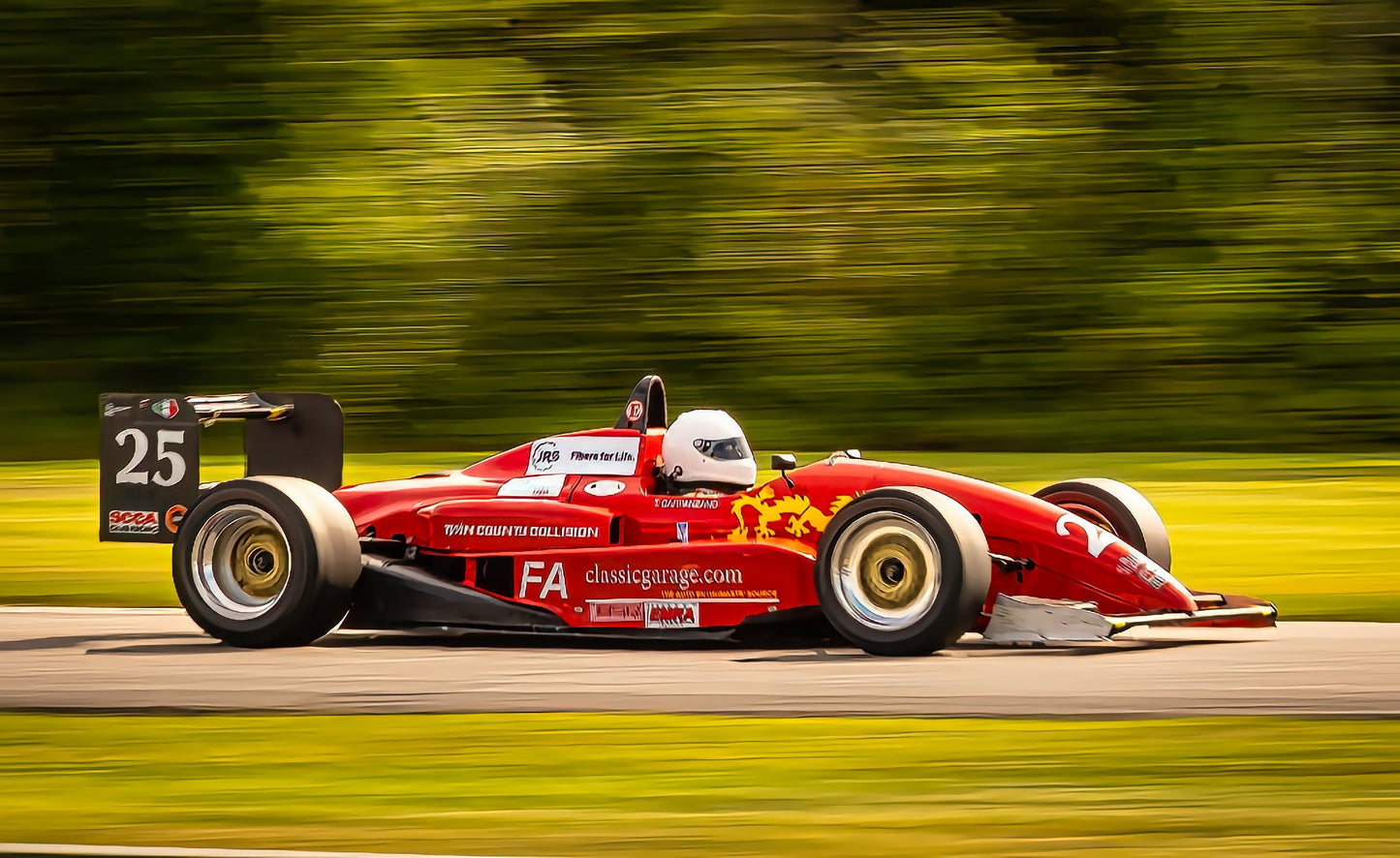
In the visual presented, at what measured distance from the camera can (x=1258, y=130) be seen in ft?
151

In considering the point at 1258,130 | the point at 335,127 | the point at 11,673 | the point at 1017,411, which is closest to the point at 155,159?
the point at 335,127

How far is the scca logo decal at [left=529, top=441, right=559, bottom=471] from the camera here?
31.4 feet

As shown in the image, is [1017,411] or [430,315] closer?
[1017,411]

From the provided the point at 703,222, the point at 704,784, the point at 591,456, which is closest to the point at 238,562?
the point at 591,456

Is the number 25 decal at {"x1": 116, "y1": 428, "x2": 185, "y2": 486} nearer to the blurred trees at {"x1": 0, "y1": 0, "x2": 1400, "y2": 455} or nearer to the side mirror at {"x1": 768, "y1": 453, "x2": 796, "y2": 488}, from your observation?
the side mirror at {"x1": 768, "y1": 453, "x2": 796, "y2": 488}

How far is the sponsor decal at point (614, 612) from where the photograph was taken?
8812mm

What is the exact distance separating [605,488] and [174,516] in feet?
6.94

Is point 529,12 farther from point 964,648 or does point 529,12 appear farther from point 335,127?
point 964,648

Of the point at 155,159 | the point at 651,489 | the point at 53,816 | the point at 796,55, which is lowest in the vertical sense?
the point at 53,816

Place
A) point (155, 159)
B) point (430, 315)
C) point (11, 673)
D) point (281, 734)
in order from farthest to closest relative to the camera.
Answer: point (155, 159), point (430, 315), point (11, 673), point (281, 734)

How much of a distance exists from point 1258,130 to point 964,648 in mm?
39751

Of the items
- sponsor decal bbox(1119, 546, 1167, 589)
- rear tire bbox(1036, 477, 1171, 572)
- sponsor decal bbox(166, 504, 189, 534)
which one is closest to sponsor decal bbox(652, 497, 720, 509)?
rear tire bbox(1036, 477, 1171, 572)

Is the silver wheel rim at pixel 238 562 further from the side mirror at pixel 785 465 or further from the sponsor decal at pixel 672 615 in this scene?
the side mirror at pixel 785 465

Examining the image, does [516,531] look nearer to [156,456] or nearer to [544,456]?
[544,456]
